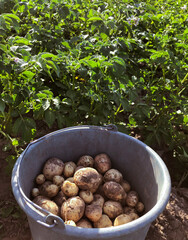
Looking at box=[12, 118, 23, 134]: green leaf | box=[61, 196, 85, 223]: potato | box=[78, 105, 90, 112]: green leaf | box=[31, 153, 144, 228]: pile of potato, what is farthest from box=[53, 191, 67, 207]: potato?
box=[78, 105, 90, 112]: green leaf

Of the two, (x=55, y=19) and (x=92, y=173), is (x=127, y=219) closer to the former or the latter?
Answer: (x=92, y=173)

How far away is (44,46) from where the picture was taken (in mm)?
2348

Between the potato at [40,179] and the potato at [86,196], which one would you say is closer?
the potato at [86,196]

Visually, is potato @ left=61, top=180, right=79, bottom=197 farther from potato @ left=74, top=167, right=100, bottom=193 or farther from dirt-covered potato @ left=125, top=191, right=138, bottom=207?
dirt-covered potato @ left=125, top=191, right=138, bottom=207

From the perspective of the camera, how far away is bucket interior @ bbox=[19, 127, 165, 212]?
1573 mm

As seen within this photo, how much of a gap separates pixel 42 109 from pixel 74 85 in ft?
1.47

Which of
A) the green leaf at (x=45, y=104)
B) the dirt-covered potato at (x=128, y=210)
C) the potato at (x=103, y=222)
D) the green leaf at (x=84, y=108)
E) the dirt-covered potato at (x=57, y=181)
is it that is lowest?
the dirt-covered potato at (x=128, y=210)

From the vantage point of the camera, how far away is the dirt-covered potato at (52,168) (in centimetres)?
171

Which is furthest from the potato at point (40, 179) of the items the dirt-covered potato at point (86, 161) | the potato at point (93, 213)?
the potato at point (93, 213)

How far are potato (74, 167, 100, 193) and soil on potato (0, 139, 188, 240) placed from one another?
25.1 inches

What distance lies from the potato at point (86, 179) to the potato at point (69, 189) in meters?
0.04

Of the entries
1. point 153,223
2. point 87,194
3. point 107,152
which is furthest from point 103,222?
point 153,223

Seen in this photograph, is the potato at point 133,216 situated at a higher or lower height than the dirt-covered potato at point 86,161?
lower

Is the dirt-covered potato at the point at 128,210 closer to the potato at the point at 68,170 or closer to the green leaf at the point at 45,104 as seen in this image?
the potato at the point at 68,170
